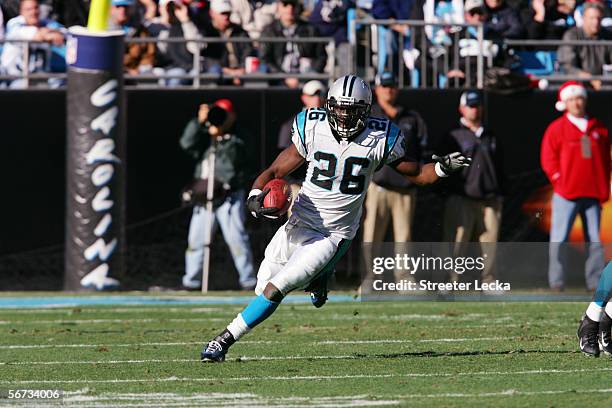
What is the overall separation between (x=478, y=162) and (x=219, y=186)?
2647mm

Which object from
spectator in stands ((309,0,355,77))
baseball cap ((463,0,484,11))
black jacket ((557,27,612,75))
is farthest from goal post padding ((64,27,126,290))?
black jacket ((557,27,612,75))

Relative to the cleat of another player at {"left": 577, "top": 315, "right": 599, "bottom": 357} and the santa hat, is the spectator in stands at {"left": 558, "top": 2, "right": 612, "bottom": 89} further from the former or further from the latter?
the cleat of another player at {"left": 577, "top": 315, "right": 599, "bottom": 357}

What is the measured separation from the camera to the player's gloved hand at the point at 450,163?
7.48m

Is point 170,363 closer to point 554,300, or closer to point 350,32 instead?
point 554,300

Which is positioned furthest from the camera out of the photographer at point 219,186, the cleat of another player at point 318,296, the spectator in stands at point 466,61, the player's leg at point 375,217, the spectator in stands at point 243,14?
the spectator in stands at point 243,14

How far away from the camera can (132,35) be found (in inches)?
560

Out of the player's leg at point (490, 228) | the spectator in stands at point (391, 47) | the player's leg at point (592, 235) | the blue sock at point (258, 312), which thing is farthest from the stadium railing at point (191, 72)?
the blue sock at point (258, 312)

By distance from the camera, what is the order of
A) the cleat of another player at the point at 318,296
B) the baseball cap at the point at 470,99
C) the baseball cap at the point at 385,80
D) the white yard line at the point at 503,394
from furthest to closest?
1. the baseball cap at the point at 470,99
2. the baseball cap at the point at 385,80
3. the cleat of another player at the point at 318,296
4. the white yard line at the point at 503,394

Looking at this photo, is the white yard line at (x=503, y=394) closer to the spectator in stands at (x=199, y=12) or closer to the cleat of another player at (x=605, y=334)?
the cleat of another player at (x=605, y=334)

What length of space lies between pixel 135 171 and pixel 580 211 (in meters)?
4.56

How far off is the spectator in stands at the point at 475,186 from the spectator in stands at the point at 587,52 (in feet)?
4.09

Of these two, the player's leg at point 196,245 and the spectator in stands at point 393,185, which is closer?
the spectator in stands at point 393,185

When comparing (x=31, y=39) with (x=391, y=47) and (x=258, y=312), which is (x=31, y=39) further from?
(x=258, y=312)

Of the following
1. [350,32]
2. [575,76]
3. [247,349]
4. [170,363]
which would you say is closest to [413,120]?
[350,32]
